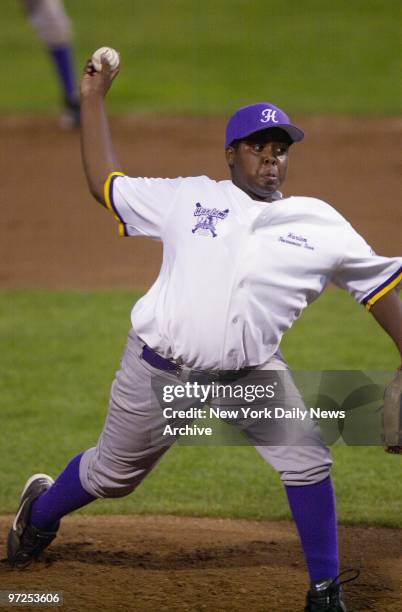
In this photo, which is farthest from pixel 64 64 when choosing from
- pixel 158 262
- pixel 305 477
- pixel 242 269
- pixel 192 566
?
pixel 305 477

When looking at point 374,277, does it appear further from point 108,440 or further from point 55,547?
point 55,547

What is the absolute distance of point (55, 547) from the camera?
16.3 feet

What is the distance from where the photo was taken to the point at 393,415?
4.08 m

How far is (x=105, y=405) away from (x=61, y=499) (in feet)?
7.33

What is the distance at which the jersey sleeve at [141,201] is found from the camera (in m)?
4.04

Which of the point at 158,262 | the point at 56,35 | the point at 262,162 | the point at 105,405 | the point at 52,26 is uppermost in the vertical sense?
the point at 52,26

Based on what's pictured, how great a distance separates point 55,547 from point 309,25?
14.0 m

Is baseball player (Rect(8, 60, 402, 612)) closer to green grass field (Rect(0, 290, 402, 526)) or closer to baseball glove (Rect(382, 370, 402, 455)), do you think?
baseball glove (Rect(382, 370, 402, 455))

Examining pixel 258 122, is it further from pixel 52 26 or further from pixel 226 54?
pixel 226 54

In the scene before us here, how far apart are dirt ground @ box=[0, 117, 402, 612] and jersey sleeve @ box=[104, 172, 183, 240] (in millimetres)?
1356

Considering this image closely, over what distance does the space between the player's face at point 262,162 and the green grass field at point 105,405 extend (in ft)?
6.21

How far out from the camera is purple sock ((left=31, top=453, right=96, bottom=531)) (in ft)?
14.7

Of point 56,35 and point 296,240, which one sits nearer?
point 296,240

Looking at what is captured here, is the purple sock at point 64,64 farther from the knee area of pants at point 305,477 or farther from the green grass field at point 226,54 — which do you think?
the knee area of pants at point 305,477
